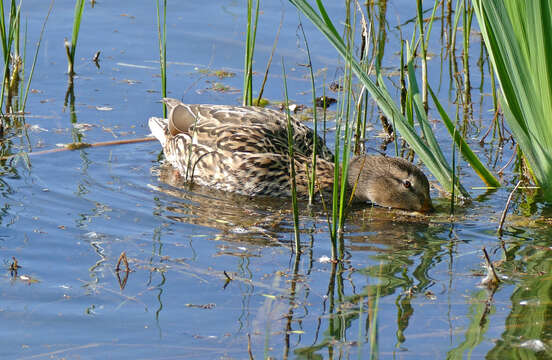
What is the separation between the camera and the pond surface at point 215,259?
5188 millimetres

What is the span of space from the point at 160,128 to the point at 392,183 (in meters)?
2.52

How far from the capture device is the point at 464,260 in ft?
21.7

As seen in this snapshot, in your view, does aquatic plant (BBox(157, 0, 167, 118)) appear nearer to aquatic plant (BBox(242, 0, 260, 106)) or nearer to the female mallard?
the female mallard

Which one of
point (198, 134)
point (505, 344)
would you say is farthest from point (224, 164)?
point (505, 344)

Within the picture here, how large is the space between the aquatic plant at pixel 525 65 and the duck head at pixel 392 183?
3.13 ft

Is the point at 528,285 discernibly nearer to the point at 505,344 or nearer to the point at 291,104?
the point at 505,344

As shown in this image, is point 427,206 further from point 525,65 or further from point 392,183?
point 525,65

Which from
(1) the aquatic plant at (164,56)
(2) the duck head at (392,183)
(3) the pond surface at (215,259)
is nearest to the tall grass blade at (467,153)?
(3) the pond surface at (215,259)

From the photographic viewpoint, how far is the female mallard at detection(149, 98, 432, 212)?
8.52 meters

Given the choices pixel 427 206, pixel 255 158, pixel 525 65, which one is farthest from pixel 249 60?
pixel 525 65

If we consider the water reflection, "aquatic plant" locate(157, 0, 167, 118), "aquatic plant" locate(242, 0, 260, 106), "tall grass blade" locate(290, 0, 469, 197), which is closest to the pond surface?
the water reflection

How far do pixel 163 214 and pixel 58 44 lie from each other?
474cm

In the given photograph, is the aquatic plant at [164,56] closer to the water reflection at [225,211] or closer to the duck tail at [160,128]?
the duck tail at [160,128]

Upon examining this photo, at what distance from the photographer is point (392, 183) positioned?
8438 mm
